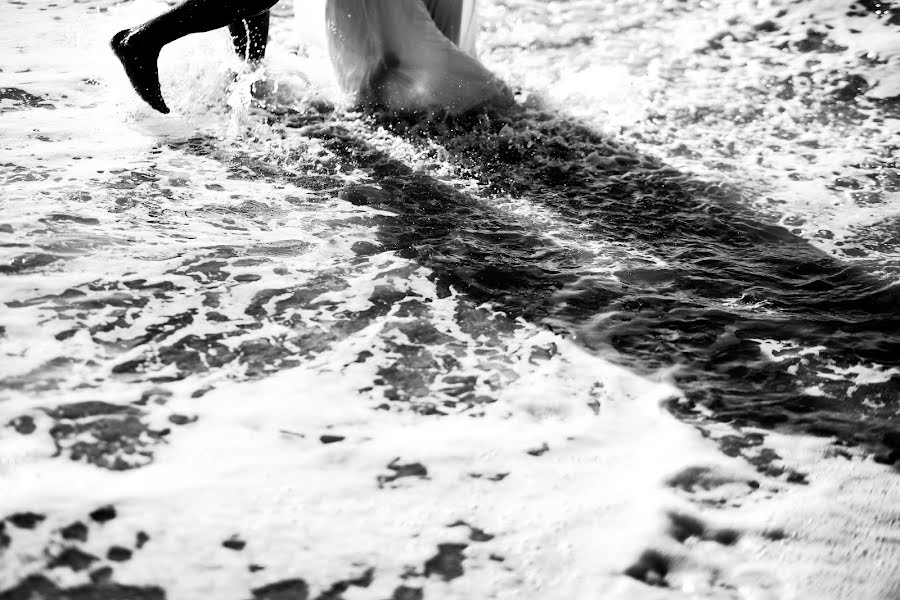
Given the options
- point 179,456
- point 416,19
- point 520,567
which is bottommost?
point 520,567

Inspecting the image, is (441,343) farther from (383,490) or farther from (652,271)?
(652,271)

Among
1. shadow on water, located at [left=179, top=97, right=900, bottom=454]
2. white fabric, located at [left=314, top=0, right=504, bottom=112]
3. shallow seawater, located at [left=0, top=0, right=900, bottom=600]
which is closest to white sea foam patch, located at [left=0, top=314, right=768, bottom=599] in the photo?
shallow seawater, located at [left=0, top=0, right=900, bottom=600]

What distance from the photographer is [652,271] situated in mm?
2504

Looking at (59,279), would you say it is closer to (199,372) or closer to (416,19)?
(199,372)

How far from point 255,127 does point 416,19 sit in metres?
0.80

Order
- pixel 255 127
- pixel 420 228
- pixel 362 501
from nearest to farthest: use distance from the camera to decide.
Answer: pixel 362 501 < pixel 420 228 < pixel 255 127

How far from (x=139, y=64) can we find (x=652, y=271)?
1999 millimetres

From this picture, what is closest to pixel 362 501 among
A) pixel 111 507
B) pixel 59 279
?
pixel 111 507

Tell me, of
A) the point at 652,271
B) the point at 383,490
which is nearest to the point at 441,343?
the point at 383,490

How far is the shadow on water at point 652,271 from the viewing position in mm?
2039

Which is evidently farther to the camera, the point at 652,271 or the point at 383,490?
the point at 652,271

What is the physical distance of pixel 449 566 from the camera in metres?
1.52

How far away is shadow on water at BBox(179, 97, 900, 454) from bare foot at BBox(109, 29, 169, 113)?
1.76 ft

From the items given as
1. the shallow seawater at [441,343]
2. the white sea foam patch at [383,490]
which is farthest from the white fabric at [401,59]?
the white sea foam patch at [383,490]
